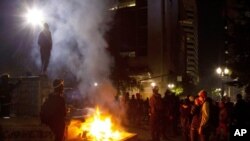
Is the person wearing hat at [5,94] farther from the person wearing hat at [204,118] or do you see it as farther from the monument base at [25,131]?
the person wearing hat at [204,118]

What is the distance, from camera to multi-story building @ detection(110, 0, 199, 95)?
4449cm

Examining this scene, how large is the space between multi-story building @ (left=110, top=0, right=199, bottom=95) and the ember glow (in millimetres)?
30307

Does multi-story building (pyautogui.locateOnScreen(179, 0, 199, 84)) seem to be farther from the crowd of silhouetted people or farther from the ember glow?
the ember glow

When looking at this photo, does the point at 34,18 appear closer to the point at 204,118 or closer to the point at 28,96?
the point at 28,96

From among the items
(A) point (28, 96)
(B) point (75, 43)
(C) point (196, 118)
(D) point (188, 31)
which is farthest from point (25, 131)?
(D) point (188, 31)

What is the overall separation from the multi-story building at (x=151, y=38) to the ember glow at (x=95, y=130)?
30307 millimetres

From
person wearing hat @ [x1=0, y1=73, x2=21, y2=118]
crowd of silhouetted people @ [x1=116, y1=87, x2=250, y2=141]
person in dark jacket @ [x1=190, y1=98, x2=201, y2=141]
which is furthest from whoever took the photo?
person wearing hat @ [x1=0, y1=73, x2=21, y2=118]

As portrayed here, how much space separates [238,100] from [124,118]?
948cm

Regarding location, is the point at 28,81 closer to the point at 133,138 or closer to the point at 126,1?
the point at 133,138

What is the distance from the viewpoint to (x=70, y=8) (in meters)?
22.2

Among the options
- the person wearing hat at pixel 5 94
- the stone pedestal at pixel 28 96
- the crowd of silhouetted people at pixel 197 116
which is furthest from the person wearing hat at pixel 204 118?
the person wearing hat at pixel 5 94

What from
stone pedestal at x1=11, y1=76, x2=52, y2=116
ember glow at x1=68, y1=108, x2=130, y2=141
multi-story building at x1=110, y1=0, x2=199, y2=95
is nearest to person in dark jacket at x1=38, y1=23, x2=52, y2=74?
stone pedestal at x1=11, y1=76, x2=52, y2=116

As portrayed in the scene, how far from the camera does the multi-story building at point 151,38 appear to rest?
44.5 meters

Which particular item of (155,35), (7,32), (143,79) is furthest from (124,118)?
(155,35)
